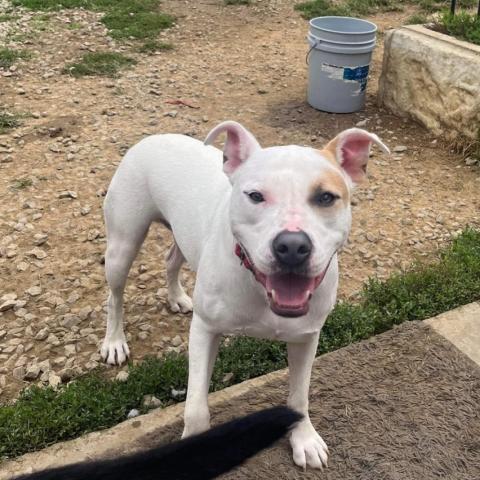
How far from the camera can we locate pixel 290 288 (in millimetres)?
2016

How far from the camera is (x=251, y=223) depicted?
2.03 meters

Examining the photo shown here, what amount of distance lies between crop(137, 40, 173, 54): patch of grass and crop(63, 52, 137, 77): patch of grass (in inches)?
14.6

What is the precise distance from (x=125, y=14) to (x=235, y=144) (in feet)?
25.4

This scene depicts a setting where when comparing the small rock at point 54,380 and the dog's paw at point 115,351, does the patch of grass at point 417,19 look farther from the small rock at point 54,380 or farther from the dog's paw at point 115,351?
the small rock at point 54,380

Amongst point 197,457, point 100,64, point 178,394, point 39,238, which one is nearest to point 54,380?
point 178,394

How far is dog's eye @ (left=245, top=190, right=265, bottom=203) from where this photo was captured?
201cm

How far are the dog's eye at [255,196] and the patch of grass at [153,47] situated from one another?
6.52 meters

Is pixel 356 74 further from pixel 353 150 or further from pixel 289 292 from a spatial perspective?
pixel 289 292

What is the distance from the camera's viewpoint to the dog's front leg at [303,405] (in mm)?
2590

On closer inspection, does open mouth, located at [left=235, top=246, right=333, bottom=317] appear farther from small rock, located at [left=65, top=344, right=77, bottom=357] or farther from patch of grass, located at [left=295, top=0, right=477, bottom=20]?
patch of grass, located at [left=295, top=0, right=477, bottom=20]

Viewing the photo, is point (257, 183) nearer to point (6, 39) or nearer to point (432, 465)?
point (432, 465)

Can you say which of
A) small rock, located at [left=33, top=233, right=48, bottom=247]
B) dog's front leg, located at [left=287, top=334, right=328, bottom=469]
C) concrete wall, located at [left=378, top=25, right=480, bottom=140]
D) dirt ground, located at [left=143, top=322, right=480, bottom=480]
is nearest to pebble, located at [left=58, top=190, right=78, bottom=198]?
small rock, located at [left=33, top=233, right=48, bottom=247]

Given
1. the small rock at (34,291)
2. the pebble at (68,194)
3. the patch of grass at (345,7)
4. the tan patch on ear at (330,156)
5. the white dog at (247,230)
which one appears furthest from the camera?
the patch of grass at (345,7)

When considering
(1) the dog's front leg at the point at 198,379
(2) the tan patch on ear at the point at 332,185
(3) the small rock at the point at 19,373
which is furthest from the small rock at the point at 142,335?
(2) the tan patch on ear at the point at 332,185
